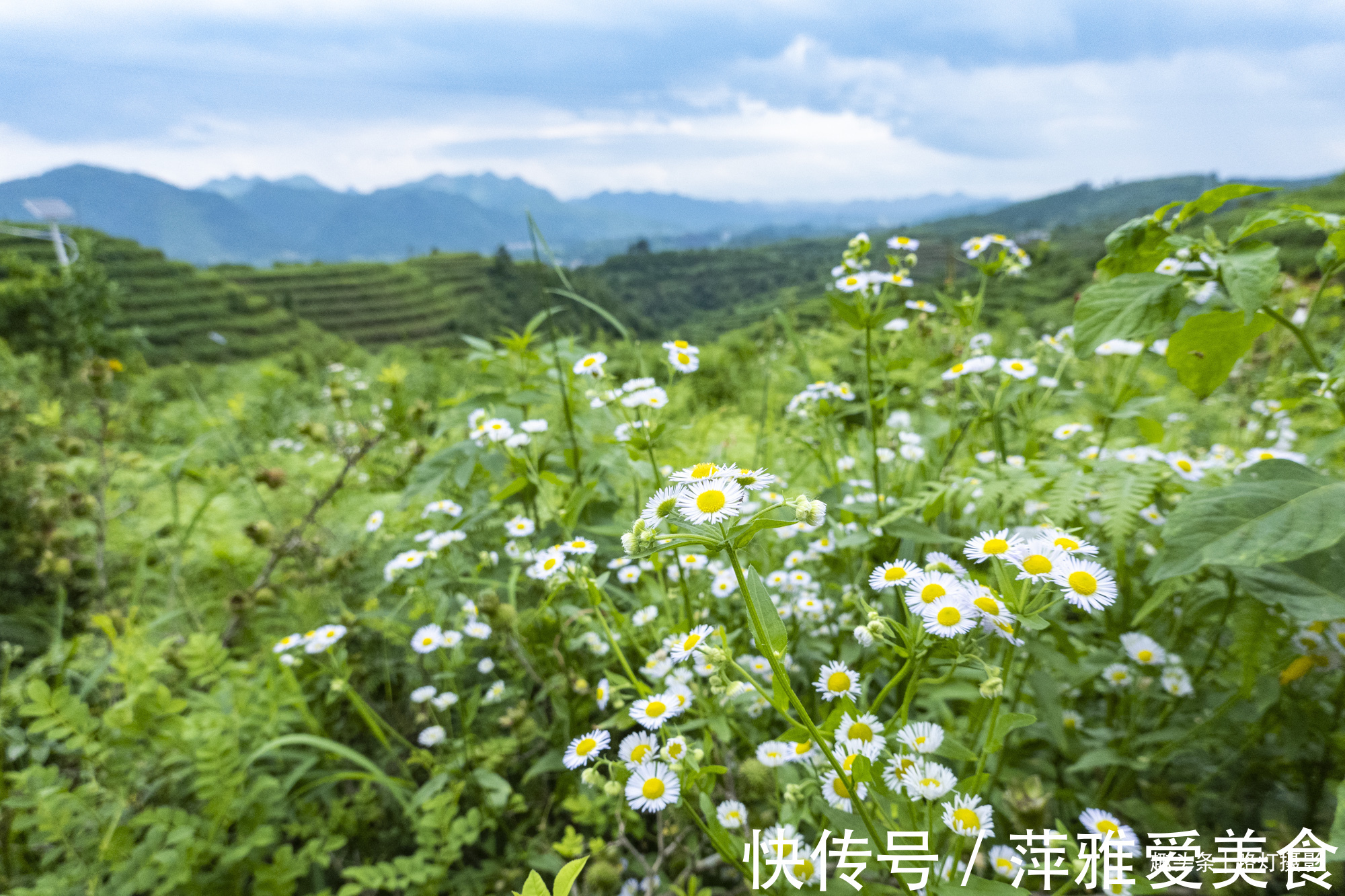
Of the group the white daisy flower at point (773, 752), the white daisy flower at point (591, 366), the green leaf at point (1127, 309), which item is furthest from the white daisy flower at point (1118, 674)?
the white daisy flower at point (591, 366)

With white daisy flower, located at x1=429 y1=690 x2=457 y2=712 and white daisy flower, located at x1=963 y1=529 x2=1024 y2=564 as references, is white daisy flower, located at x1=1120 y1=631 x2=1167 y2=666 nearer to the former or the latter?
white daisy flower, located at x1=963 y1=529 x2=1024 y2=564

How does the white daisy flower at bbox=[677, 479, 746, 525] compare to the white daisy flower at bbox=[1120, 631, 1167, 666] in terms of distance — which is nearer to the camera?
the white daisy flower at bbox=[677, 479, 746, 525]

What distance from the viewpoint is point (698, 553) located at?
141 centimetres

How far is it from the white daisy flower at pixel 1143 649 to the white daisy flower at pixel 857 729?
68cm

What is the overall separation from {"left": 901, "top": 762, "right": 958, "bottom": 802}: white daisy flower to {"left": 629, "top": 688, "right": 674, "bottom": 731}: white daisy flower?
0.32m

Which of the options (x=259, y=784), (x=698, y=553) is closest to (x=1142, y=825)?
(x=698, y=553)

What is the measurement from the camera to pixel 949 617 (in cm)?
71

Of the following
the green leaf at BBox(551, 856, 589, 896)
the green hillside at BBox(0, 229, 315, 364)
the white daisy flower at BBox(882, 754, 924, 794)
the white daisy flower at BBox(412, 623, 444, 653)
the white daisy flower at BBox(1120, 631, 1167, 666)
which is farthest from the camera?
the green hillside at BBox(0, 229, 315, 364)

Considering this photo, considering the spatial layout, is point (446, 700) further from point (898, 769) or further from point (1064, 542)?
point (1064, 542)

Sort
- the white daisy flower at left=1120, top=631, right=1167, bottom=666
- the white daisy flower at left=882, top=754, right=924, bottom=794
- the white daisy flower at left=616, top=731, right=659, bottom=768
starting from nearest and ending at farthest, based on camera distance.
Result: the white daisy flower at left=882, top=754, right=924, bottom=794 < the white daisy flower at left=616, top=731, right=659, bottom=768 < the white daisy flower at left=1120, top=631, right=1167, bottom=666

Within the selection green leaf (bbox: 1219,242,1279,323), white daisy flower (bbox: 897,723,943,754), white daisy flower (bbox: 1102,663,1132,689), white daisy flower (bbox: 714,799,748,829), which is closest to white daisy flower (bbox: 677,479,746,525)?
white daisy flower (bbox: 897,723,943,754)

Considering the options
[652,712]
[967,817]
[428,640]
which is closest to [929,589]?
[967,817]

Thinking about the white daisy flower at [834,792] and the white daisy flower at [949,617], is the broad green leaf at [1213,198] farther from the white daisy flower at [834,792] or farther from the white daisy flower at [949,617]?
the white daisy flower at [834,792]

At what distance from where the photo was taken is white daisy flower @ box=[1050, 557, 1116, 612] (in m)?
0.69
